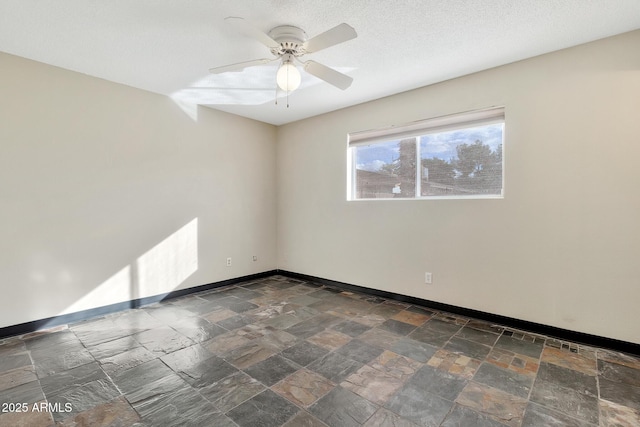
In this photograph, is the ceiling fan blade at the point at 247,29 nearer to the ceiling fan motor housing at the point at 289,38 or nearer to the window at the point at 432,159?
the ceiling fan motor housing at the point at 289,38

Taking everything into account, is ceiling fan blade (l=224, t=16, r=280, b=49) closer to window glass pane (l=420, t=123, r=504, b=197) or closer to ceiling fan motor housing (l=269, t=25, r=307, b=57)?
ceiling fan motor housing (l=269, t=25, r=307, b=57)

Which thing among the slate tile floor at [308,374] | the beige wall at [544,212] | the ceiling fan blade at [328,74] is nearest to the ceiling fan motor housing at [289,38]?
the ceiling fan blade at [328,74]

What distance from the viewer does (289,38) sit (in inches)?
86.5

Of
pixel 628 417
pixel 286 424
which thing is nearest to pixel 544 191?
Result: pixel 628 417

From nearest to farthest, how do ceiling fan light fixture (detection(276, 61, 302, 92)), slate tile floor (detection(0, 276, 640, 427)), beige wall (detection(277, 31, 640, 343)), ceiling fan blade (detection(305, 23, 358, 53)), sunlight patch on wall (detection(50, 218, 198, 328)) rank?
1. slate tile floor (detection(0, 276, 640, 427))
2. ceiling fan blade (detection(305, 23, 358, 53))
3. ceiling fan light fixture (detection(276, 61, 302, 92))
4. beige wall (detection(277, 31, 640, 343))
5. sunlight patch on wall (detection(50, 218, 198, 328))

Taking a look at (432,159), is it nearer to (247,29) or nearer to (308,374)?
(247,29)

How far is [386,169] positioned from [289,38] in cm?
203

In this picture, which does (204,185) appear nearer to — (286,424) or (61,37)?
(61,37)

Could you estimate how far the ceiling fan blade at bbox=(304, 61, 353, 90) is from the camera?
2189 millimetres

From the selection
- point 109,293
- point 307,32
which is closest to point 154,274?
point 109,293

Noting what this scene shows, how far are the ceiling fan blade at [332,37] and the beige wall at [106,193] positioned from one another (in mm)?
2400

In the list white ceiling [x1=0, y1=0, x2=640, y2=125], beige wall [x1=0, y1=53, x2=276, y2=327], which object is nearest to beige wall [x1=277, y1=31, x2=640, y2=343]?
white ceiling [x1=0, y1=0, x2=640, y2=125]

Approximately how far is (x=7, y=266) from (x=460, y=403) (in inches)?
146

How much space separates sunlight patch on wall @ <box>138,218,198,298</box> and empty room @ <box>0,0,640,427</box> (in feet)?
0.10
